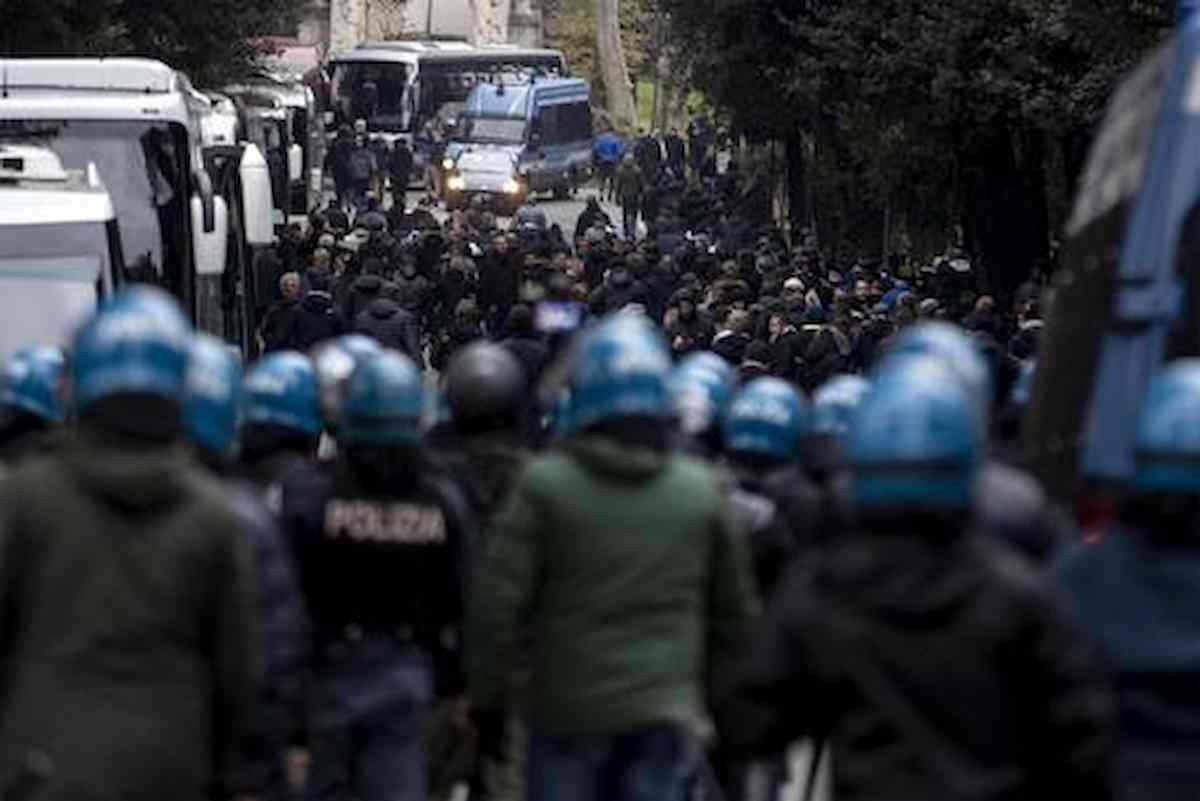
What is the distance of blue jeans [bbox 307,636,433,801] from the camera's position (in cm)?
1066

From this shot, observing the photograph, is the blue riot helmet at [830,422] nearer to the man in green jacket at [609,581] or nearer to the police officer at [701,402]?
the police officer at [701,402]

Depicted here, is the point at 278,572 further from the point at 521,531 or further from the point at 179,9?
the point at 179,9

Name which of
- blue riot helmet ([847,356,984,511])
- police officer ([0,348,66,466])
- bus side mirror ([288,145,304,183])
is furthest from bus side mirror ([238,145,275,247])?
bus side mirror ([288,145,304,183])

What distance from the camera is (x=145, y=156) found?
977 inches

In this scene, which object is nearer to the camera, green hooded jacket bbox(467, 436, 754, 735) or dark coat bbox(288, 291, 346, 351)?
green hooded jacket bbox(467, 436, 754, 735)

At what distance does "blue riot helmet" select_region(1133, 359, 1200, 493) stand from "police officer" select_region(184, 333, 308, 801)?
70.6 inches

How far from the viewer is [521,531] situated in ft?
31.3

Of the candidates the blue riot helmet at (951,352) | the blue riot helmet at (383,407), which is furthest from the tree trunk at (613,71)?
the blue riot helmet at (951,352)

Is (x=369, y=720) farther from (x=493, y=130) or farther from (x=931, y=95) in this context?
(x=493, y=130)

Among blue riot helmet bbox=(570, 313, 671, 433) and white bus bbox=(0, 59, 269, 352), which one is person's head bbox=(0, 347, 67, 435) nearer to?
blue riot helmet bbox=(570, 313, 671, 433)

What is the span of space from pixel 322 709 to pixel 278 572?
4.97 feet

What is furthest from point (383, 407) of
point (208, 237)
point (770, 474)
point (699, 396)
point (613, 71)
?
point (613, 71)

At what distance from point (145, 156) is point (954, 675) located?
709 inches

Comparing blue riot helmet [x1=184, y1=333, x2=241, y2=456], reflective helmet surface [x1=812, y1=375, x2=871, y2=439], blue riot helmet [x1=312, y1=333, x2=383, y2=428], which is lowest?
blue riot helmet [x1=312, y1=333, x2=383, y2=428]
